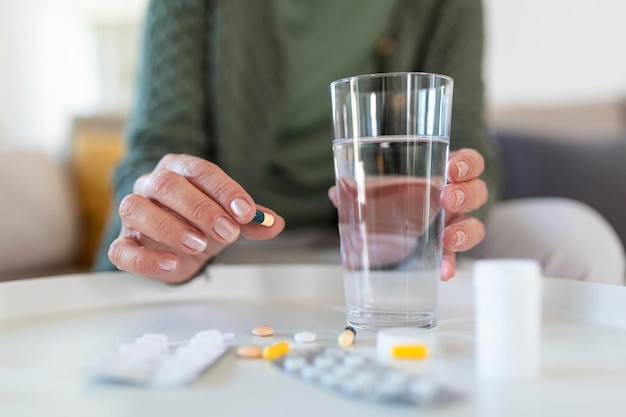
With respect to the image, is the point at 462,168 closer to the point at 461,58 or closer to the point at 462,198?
the point at 462,198

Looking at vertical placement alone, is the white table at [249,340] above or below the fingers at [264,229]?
below

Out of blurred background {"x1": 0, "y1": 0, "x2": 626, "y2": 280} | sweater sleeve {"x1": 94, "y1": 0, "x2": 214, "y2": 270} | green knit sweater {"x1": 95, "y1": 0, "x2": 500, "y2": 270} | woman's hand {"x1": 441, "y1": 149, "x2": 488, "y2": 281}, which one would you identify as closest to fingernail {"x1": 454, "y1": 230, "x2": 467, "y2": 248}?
woman's hand {"x1": 441, "y1": 149, "x2": 488, "y2": 281}

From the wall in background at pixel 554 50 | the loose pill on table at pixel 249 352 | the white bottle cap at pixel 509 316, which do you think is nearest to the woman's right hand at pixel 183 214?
the loose pill on table at pixel 249 352

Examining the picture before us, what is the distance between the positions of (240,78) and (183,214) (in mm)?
464

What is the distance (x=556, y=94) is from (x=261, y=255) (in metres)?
1.60

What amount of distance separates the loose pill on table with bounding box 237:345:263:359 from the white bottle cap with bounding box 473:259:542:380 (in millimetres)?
141

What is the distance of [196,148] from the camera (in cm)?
86

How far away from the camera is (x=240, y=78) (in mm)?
915

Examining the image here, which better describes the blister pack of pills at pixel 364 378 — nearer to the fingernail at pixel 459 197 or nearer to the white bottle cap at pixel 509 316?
the white bottle cap at pixel 509 316

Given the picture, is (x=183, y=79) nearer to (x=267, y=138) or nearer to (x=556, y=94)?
(x=267, y=138)

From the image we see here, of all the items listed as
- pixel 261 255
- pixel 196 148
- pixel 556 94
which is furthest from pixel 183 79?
pixel 556 94

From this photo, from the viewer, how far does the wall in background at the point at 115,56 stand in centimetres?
212

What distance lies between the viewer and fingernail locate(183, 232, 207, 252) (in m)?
0.50

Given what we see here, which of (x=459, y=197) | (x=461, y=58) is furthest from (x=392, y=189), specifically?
(x=461, y=58)
